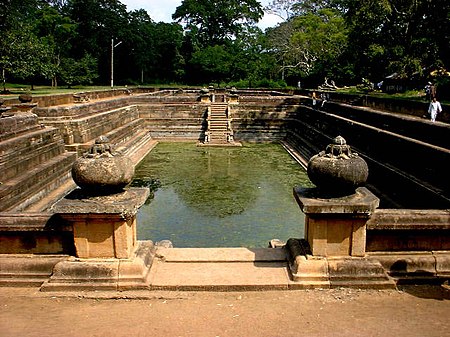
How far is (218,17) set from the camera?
190ft

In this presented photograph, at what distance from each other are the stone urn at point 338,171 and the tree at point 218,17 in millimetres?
55644

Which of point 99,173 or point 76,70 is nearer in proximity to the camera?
point 99,173

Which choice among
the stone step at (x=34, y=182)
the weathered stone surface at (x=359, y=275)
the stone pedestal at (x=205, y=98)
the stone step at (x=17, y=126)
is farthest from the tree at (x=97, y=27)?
the weathered stone surface at (x=359, y=275)

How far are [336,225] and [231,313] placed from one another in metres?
1.35

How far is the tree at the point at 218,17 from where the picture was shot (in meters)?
57.5

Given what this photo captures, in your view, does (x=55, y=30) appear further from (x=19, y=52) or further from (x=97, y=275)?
(x=97, y=275)

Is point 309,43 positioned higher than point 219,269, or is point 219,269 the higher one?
point 309,43

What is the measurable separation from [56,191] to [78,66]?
35.6 metres

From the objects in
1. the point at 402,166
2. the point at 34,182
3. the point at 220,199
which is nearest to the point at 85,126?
the point at 34,182

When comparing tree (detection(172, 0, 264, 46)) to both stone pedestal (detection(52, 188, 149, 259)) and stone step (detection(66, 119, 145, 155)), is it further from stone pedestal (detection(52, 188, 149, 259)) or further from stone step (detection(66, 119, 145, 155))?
stone pedestal (detection(52, 188, 149, 259))

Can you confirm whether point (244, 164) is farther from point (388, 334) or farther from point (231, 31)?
point (231, 31)

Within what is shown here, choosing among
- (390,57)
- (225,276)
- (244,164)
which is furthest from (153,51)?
(225,276)

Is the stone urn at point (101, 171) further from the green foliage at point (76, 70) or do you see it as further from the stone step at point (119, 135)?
the green foliage at point (76, 70)

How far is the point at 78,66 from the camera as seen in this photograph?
41500 mm
